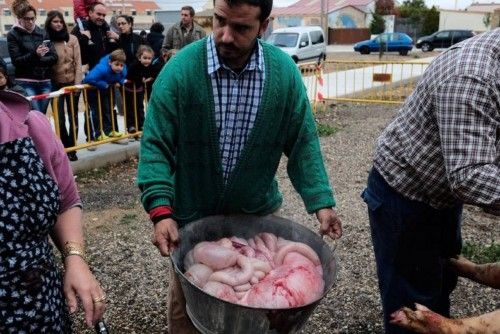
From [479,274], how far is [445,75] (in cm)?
92

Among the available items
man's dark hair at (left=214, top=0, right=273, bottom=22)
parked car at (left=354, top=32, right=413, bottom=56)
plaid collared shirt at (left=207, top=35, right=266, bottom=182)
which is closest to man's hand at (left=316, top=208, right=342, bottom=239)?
plaid collared shirt at (left=207, top=35, right=266, bottom=182)

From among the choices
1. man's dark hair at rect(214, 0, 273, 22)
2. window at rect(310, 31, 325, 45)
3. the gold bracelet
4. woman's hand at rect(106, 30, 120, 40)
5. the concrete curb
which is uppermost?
man's dark hair at rect(214, 0, 273, 22)

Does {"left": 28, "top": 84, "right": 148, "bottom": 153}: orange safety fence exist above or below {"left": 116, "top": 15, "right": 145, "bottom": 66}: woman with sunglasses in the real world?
below

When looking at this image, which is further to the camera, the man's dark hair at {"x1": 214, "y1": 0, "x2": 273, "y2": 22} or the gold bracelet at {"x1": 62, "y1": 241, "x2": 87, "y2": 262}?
the man's dark hair at {"x1": 214, "y1": 0, "x2": 273, "y2": 22}

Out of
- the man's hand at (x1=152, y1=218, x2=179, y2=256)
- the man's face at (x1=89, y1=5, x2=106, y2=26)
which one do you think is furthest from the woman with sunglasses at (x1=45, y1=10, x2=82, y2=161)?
the man's hand at (x1=152, y1=218, x2=179, y2=256)

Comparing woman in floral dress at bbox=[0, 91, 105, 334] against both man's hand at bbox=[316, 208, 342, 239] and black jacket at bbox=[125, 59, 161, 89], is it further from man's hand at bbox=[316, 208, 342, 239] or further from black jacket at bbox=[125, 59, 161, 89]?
black jacket at bbox=[125, 59, 161, 89]

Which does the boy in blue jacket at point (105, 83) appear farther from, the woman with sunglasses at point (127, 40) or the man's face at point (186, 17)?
the man's face at point (186, 17)

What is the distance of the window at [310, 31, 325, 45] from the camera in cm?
2067

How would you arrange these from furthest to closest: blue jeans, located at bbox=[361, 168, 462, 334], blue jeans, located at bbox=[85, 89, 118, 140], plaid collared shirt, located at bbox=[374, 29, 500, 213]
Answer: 1. blue jeans, located at bbox=[85, 89, 118, 140]
2. blue jeans, located at bbox=[361, 168, 462, 334]
3. plaid collared shirt, located at bbox=[374, 29, 500, 213]

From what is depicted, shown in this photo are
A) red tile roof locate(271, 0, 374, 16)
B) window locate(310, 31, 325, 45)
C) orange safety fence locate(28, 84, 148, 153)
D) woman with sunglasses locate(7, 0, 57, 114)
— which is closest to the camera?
woman with sunglasses locate(7, 0, 57, 114)

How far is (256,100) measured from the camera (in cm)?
205

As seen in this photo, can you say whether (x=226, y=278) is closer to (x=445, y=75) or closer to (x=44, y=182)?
(x=44, y=182)

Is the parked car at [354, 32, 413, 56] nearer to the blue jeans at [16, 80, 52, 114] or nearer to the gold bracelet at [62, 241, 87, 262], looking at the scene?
the blue jeans at [16, 80, 52, 114]

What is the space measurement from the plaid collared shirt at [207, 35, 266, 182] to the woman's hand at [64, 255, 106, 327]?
72 centimetres
